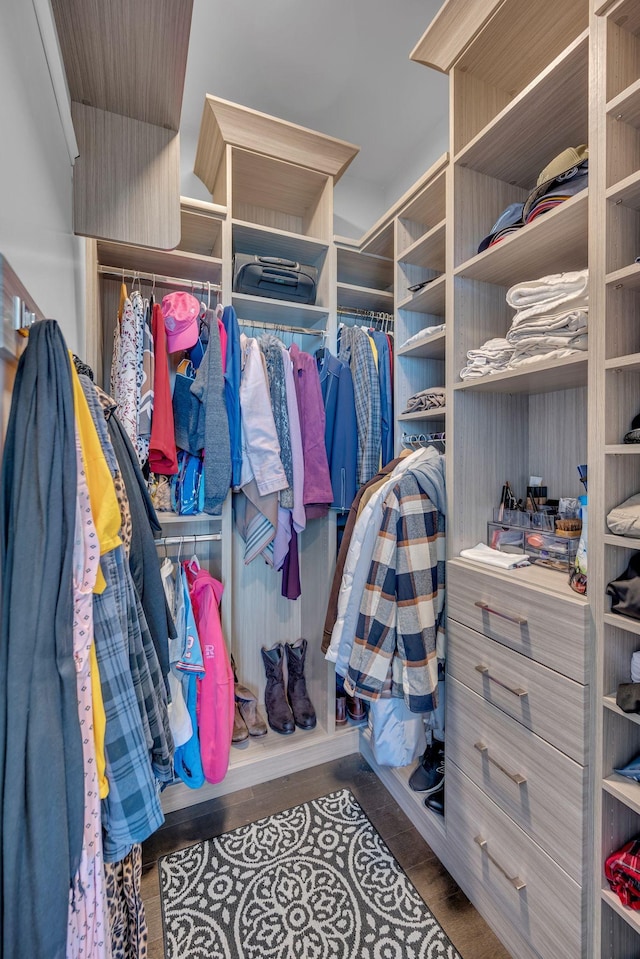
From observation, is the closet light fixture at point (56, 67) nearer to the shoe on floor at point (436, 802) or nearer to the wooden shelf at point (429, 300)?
the wooden shelf at point (429, 300)

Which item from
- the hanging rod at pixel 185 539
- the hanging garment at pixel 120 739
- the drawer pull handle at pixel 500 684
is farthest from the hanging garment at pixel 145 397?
the drawer pull handle at pixel 500 684

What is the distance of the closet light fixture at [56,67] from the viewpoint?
0.81 meters

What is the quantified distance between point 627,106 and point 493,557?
3.69ft

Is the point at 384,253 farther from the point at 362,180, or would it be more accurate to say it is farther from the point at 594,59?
the point at 594,59

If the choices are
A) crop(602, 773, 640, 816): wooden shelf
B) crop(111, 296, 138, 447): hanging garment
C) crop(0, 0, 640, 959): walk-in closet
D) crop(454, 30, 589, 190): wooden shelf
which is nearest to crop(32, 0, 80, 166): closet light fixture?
crop(0, 0, 640, 959): walk-in closet

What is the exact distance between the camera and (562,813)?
1.01 m

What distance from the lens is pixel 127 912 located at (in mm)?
899

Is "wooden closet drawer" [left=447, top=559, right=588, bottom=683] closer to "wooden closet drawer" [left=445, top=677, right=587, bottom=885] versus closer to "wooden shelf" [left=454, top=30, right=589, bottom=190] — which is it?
"wooden closet drawer" [left=445, top=677, right=587, bottom=885]

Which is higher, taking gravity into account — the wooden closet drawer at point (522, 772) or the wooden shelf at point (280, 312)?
the wooden shelf at point (280, 312)

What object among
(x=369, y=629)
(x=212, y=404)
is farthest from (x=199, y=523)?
(x=369, y=629)

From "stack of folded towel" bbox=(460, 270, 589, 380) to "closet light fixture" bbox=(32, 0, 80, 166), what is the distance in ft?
3.91

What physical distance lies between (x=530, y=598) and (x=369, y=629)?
0.51 m

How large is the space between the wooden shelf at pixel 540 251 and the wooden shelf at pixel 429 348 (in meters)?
0.23

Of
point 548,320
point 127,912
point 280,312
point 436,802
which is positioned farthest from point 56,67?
point 436,802
